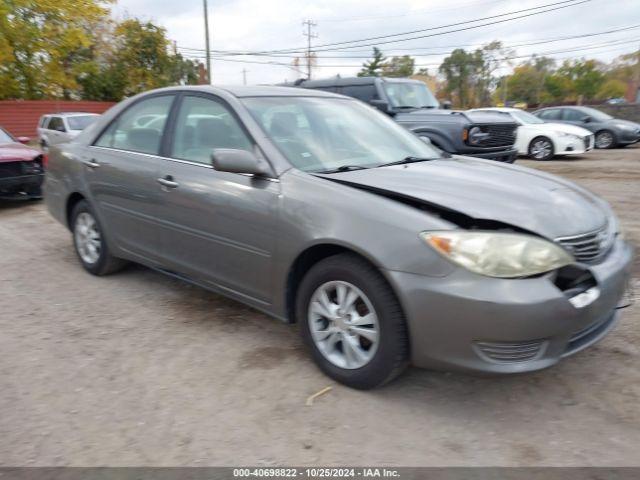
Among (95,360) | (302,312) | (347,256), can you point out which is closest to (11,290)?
(95,360)

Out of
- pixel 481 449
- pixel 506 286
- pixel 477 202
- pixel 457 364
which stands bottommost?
pixel 481 449

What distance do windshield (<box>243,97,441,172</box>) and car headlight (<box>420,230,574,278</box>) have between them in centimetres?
104

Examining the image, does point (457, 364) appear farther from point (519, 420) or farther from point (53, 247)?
point (53, 247)

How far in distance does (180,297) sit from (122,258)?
0.62 m

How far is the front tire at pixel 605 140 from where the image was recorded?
17250 mm

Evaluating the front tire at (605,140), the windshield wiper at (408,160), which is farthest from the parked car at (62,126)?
the front tire at (605,140)

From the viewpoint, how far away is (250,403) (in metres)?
2.84

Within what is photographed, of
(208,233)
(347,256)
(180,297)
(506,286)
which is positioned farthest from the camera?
(180,297)

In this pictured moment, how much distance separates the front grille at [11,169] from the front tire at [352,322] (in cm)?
679

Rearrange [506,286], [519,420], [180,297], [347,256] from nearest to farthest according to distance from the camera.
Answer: [506,286], [519,420], [347,256], [180,297]

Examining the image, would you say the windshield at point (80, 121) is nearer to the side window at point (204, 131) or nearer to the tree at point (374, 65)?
the side window at point (204, 131)

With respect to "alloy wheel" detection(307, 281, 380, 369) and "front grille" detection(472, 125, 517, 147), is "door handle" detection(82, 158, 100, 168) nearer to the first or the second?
"alloy wheel" detection(307, 281, 380, 369)

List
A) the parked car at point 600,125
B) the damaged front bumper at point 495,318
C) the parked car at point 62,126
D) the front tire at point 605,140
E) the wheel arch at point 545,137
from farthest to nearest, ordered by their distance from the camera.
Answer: the front tire at point 605,140 < the parked car at point 600,125 < the wheel arch at point 545,137 < the parked car at point 62,126 < the damaged front bumper at point 495,318

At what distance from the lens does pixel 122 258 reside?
4.51m
